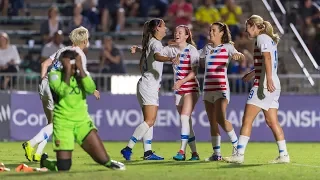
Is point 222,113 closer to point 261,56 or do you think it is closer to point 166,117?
point 261,56

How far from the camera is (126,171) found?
14.2 m

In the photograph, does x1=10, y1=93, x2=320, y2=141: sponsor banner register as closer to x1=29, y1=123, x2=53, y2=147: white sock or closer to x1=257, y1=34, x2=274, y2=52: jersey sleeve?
x1=29, y1=123, x2=53, y2=147: white sock

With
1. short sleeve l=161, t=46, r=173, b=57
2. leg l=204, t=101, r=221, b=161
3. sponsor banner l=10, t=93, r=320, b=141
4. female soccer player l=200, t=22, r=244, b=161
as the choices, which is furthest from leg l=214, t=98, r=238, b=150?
sponsor banner l=10, t=93, r=320, b=141

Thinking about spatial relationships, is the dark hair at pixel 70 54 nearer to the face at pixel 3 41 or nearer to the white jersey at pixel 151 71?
the white jersey at pixel 151 71

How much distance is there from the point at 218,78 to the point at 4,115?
Result: 904cm

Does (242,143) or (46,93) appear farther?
(46,93)

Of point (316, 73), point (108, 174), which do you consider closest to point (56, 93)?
point (108, 174)

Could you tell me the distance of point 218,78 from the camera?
16.6 meters

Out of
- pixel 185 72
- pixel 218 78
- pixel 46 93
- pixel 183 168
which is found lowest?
pixel 183 168

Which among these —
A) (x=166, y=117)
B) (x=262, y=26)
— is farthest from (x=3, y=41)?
(x=262, y=26)

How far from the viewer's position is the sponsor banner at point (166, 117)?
959 inches

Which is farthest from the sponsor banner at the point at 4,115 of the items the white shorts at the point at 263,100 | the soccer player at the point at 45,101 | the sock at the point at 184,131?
the white shorts at the point at 263,100

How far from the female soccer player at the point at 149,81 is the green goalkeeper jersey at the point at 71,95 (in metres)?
3.07

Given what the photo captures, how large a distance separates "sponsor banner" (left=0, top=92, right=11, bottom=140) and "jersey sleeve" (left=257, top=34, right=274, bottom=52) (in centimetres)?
1013
